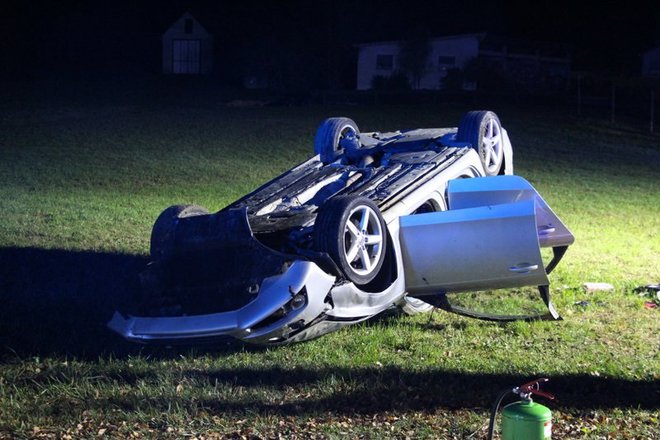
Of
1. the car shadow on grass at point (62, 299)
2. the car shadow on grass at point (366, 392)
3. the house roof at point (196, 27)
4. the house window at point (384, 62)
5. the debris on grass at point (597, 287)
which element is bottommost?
the debris on grass at point (597, 287)

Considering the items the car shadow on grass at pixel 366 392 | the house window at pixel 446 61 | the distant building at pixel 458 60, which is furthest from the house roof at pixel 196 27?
the car shadow on grass at pixel 366 392

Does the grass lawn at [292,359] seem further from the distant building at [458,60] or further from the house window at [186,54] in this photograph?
the house window at [186,54]

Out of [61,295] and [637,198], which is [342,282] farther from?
[637,198]

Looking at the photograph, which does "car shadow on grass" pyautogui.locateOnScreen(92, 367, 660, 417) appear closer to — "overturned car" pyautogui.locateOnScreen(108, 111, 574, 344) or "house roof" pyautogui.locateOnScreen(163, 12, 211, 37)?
"overturned car" pyautogui.locateOnScreen(108, 111, 574, 344)

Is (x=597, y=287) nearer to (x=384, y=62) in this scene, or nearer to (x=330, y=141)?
(x=330, y=141)

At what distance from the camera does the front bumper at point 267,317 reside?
589cm

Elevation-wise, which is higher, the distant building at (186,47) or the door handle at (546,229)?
the distant building at (186,47)

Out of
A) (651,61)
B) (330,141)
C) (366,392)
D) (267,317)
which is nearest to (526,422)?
(366,392)

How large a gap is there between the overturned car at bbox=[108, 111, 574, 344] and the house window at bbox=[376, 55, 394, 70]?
31266mm

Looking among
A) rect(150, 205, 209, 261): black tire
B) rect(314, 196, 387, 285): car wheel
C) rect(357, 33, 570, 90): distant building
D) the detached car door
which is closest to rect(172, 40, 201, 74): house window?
rect(357, 33, 570, 90): distant building

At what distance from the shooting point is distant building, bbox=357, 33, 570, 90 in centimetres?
3778

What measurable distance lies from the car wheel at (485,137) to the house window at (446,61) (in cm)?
3003

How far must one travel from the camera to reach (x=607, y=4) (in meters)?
46.7

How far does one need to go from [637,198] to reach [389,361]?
438 inches
